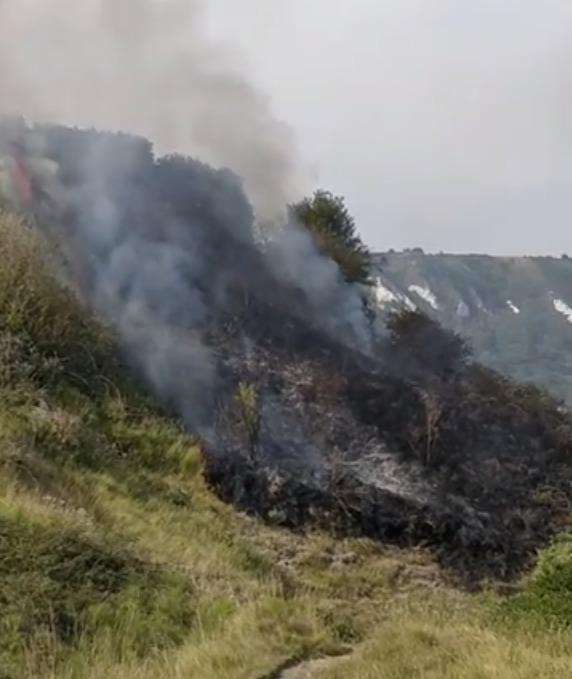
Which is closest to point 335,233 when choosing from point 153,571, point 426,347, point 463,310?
point 426,347

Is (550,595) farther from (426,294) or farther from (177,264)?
(426,294)

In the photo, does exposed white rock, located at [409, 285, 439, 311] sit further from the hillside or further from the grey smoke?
the hillside

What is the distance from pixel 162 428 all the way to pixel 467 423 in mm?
4844

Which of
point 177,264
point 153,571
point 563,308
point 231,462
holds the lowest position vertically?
point 153,571

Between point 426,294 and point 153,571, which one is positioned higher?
point 426,294

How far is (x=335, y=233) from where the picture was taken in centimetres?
2564

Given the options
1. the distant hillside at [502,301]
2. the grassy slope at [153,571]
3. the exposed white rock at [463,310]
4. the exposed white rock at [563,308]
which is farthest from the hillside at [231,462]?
the exposed white rock at [563,308]

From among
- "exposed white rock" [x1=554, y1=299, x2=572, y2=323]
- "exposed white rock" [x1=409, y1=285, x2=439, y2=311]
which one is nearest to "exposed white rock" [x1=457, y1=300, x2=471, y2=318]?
"exposed white rock" [x1=409, y1=285, x2=439, y2=311]

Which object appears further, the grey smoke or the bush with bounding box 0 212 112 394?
the grey smoke

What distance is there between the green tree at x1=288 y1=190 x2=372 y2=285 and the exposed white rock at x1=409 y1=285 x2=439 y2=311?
24283 millimetres

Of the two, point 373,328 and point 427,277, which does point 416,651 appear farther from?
point 427,277

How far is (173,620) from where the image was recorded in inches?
270

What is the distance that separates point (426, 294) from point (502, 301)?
442 cm

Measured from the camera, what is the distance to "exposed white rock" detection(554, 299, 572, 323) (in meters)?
51.0
